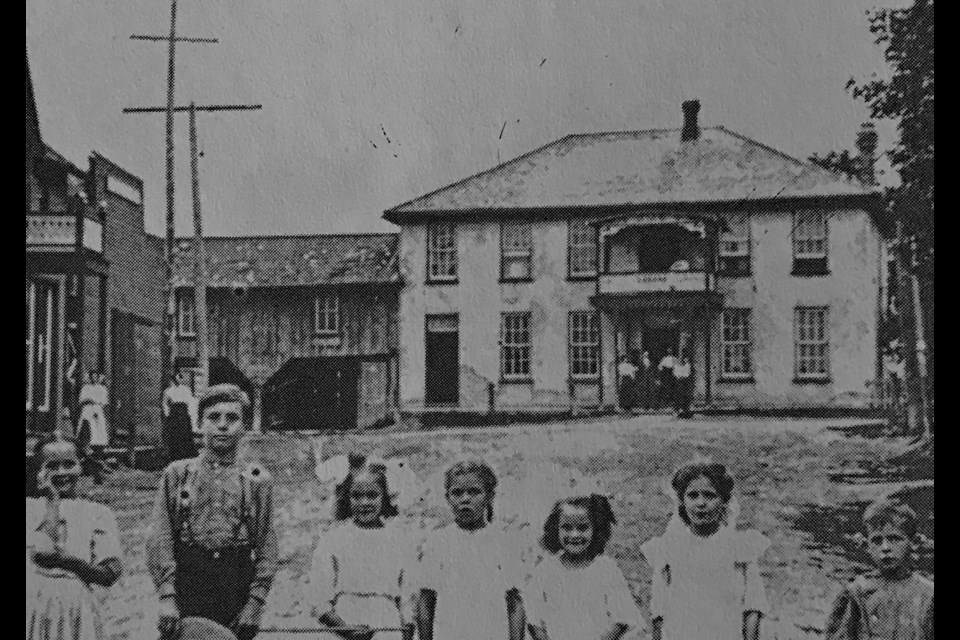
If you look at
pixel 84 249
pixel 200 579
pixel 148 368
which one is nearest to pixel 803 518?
pixel 200 579

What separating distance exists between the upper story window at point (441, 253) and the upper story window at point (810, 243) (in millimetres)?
1655

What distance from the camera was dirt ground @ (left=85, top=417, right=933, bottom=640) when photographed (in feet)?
15.6

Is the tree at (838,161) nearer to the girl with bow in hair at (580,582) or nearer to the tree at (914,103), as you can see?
the tree at (914,103)

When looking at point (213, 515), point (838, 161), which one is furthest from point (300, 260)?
point (838, 161)

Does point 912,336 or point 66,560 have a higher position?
point 912,336

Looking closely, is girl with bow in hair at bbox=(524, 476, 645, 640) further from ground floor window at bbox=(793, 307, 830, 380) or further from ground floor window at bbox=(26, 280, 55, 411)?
ground floor window at bbox=(26, 280, 55, 411)

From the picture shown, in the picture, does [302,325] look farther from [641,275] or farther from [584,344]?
[641,275]

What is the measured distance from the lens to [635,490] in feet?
15.9

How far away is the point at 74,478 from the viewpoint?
5.21m

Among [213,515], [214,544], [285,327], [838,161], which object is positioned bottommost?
[214,544]

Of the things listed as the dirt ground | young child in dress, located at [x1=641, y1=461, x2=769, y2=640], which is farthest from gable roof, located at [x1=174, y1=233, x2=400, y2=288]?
young child in dress, located at [x1=641, y1=461, x2=769, y2=640]

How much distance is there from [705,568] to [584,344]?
1.19 meters

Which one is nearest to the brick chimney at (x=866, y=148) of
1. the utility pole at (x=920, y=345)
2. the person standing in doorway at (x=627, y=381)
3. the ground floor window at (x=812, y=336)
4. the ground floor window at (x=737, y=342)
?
the utility pole at (x=920, y=345)

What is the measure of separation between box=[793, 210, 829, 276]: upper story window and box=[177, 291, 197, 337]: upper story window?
299cm
